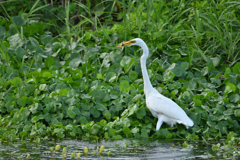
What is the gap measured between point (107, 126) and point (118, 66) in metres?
1.39

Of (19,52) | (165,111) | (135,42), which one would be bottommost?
(165,111)

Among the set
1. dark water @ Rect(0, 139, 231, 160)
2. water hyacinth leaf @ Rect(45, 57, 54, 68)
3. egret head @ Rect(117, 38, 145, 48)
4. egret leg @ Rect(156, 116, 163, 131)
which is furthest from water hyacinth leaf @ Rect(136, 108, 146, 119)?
water hyacinth leaf @ Rect(45, 57, 54, 68)

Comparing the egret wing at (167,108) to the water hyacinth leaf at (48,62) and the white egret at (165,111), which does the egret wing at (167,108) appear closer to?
the white egret at (165,111)

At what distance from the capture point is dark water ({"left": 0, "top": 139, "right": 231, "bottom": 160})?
11.1 feet

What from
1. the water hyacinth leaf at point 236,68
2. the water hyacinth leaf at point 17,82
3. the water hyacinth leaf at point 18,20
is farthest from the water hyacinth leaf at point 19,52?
the water hyacinth leaf at point 236,68

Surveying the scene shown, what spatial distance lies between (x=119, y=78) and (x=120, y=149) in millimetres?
1672

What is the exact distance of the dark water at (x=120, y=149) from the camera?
3373mm

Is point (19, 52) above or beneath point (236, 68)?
above

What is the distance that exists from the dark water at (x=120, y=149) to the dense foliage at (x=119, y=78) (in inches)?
7.7

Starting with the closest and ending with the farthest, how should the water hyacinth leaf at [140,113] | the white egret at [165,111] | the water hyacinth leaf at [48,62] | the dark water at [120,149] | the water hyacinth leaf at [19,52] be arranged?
the dark water at [120,149] < the white egret at [165,111] < the water hyacinth leaf at [140,113] < the water hyacinth leaf at [48,62] < the water hyacinth leaf at [19,52]

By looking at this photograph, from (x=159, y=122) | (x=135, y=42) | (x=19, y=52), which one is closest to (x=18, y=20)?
(x=19, y=52)

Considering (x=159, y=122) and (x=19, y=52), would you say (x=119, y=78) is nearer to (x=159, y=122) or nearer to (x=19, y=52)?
(x=159, y=122)

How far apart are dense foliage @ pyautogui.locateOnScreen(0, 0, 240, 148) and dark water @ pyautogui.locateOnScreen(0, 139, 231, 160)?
0.64 feet

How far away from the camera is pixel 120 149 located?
143 inches
